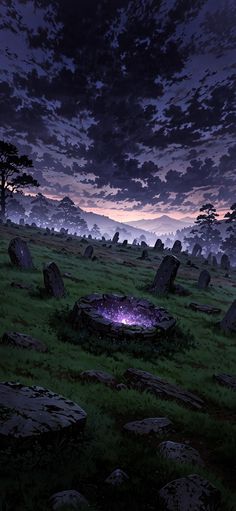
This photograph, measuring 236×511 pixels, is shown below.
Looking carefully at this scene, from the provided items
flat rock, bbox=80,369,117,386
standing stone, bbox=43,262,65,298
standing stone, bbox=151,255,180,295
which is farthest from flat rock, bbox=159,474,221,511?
standing stone, bbox=151,255,180,295

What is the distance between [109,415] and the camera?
578cm

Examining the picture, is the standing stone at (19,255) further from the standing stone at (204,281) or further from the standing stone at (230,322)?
the standing stone at (204,281)

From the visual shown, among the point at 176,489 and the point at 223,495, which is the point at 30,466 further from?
the point at 223,495

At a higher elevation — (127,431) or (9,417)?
(9,417)

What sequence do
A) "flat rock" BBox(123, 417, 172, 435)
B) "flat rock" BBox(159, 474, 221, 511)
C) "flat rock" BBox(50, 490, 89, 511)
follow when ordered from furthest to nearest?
"flat rock" BBox(123, 417, 172, 435) → "flat rock" BBox(159, 474, 221, 511) → "flat rock" BBox(50, 490, 89, 511)

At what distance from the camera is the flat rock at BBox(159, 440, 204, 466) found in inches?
179

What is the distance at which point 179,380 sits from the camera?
8695 mm

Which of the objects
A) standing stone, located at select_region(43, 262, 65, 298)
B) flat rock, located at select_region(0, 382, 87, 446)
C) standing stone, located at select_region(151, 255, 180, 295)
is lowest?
flat rock, located at select_region(0, 382, 87, 446)

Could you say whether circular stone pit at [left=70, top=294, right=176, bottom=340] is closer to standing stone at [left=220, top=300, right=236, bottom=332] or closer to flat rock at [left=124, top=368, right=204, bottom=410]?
flat rock at [left=124, top=368, right=204, bottom=410]

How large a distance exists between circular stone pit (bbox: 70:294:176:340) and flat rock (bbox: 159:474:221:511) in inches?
269

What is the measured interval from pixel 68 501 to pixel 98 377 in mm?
4212

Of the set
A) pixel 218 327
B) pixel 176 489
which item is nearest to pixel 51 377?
pixel 176 489

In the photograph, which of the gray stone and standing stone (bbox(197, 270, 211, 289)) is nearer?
the gray stone

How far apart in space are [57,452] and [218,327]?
12.0 m
